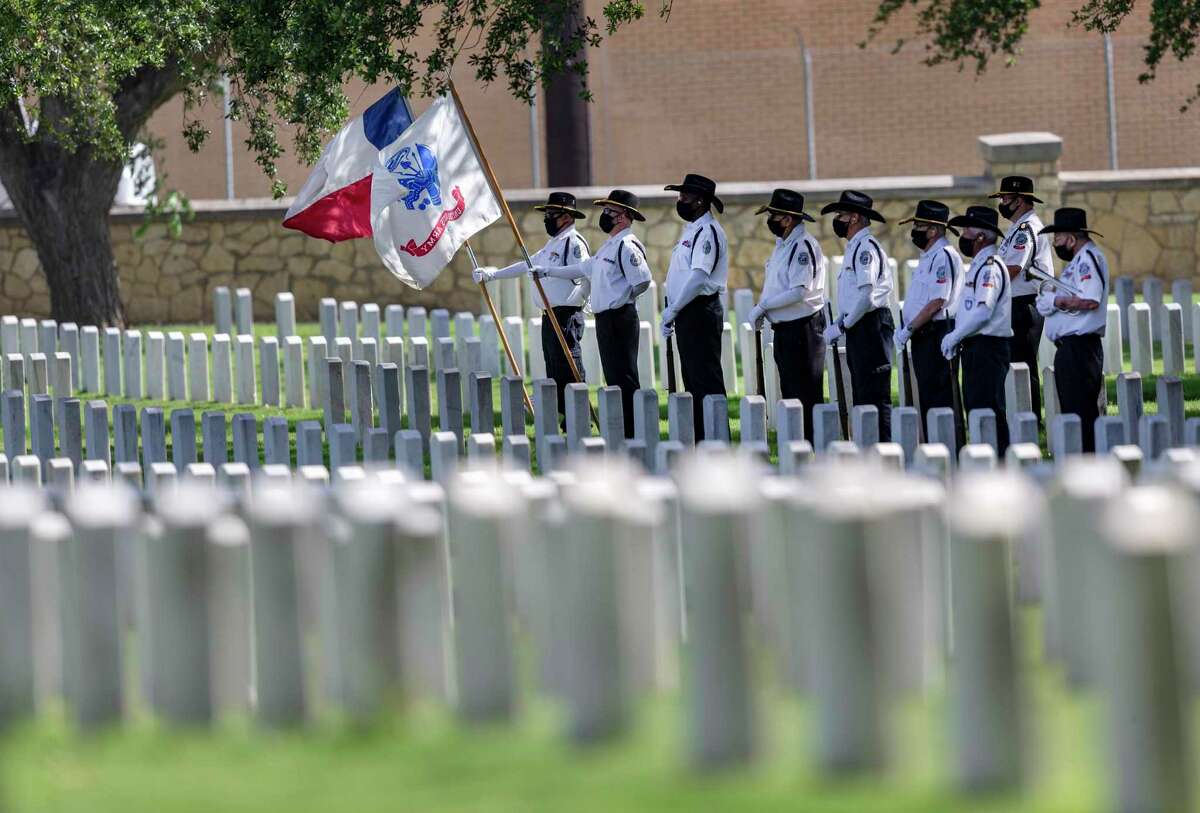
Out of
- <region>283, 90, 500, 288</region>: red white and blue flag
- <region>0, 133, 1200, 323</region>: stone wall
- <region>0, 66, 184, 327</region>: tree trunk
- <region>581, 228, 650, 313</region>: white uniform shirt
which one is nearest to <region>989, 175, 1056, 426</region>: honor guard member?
<region>581, 228, 650, 313</region>: white uniform shirt

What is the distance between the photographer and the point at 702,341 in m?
12.3

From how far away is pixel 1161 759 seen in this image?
3941 millimetres

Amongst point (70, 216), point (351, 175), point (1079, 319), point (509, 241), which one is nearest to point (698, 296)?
point (351, 175)

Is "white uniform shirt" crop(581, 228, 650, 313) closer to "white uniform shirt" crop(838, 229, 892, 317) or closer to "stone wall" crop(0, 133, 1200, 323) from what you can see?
"white uniform shirt" crop(838, 229, 892, 317)

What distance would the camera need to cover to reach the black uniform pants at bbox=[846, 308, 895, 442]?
11750 mm

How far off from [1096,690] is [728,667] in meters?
1.03

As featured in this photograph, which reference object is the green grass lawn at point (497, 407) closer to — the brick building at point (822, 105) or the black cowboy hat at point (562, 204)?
the black cowboy hat at point (562, 204)

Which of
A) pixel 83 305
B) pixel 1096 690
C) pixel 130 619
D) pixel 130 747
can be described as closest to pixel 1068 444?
pixel 1096 690

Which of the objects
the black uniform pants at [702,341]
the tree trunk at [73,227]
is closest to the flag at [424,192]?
the black uniform pants at [702,341]

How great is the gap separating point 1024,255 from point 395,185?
12.5ft

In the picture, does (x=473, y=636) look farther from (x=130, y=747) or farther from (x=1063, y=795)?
(x=1063, y=795)

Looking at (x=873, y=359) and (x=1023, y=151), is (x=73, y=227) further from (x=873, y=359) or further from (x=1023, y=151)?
(x=873, y=359)

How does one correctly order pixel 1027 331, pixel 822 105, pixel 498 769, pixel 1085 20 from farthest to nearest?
pixel 822 105 → pixel 1085 20 → pixel 1027 331 → pixel 498 769

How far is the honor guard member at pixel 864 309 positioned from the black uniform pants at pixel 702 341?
0.72 metres
